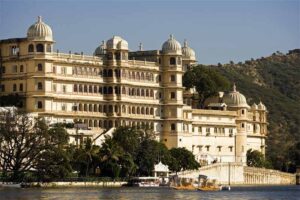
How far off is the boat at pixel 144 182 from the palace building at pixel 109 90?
30.6 ft

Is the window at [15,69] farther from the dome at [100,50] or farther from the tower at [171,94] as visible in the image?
the tower at [171,94]

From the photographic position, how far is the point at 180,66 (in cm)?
19012

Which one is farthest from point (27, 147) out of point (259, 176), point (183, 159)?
point (259, 176)

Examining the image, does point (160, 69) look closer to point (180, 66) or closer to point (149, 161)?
point (180, 66)

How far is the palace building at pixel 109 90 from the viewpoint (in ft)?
566

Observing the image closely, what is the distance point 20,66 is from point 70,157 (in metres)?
25.8

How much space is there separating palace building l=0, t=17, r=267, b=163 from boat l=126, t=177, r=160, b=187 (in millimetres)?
9321

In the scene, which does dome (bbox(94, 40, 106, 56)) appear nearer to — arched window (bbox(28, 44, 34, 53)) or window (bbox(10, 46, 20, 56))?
window (bbox(10, 46, 20, 56))

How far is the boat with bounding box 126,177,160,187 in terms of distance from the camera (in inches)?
6432

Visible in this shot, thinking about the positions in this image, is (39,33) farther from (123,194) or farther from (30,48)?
(123,194)

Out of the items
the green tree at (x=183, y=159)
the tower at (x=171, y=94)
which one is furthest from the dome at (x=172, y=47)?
the green tree at (x=183, y=159)

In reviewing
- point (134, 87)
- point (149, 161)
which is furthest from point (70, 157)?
point (134, 87)

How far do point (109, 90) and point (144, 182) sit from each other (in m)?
21.4

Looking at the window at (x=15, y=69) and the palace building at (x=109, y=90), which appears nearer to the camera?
the palace building at (x=109, y=90)
